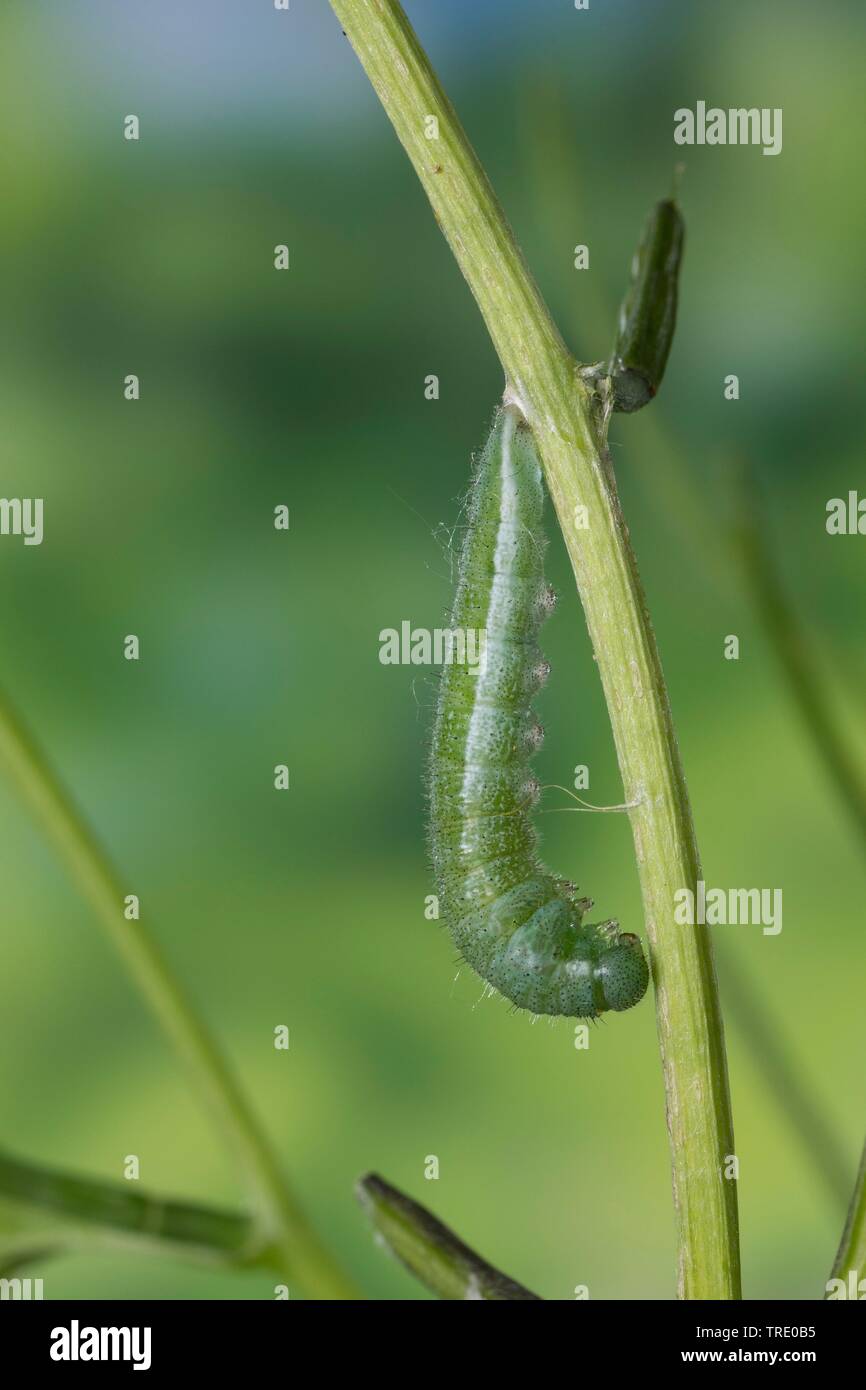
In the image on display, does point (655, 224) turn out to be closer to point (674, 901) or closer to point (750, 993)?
point (674, 901)

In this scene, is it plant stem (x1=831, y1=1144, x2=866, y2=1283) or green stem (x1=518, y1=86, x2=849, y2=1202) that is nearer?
plant stem (x1=831, y1=1144, x2=866, y2=1283)

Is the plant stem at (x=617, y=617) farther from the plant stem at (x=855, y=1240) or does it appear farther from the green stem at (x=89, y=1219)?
the green stem at (x=89, y=1219)

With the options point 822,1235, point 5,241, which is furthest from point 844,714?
point 5,241

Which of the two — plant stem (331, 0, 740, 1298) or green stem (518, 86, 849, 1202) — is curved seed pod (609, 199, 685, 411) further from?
green stem (518, 86, 849, 1202)

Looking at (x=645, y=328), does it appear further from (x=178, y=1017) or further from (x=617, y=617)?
(x=178, y=1017)

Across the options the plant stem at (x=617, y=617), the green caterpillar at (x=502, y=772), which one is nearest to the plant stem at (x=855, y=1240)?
the plant stem at (x=617, y=617)

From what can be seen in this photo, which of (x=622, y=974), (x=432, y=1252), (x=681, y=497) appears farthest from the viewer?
(x=681, y=497)

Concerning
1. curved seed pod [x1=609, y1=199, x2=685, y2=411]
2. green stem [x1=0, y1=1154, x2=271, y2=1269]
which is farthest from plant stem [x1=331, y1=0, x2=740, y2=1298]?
green stem [x1=0, y1=1154, x2=271, y2=1269]

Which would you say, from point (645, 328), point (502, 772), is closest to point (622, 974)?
point (502, 772)
